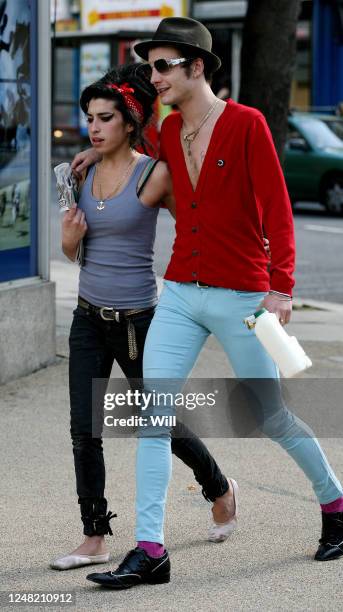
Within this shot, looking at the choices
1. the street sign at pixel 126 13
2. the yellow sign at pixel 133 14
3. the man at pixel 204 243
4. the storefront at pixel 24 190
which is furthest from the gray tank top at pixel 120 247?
the yellow sign at pixel 133 14

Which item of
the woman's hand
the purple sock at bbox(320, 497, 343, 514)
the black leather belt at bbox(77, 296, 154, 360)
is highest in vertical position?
the woman's hand

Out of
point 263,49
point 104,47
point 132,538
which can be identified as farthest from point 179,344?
point 104,47

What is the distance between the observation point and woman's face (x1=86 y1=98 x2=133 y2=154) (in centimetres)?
444

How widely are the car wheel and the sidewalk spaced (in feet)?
43.7

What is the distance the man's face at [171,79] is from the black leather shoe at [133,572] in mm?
1471

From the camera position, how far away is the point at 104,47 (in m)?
26.5

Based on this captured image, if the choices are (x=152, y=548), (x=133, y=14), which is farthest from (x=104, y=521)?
(x=133, y=14)

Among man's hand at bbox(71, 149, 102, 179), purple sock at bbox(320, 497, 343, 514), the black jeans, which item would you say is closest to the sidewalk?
purple sock at bbox(320, 497, 343, 514)

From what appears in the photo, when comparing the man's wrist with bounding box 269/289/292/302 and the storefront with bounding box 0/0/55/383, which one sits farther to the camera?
the storefront with bounding box 0/0/55/383

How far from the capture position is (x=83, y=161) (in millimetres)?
4578

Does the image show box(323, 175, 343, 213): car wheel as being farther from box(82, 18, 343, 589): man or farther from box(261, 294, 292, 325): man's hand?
box(261, 294, 292, 325): man's hand

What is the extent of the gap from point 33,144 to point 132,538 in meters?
3.40

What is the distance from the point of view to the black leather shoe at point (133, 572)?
4195mm

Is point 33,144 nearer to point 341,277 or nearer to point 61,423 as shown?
point 61,423
